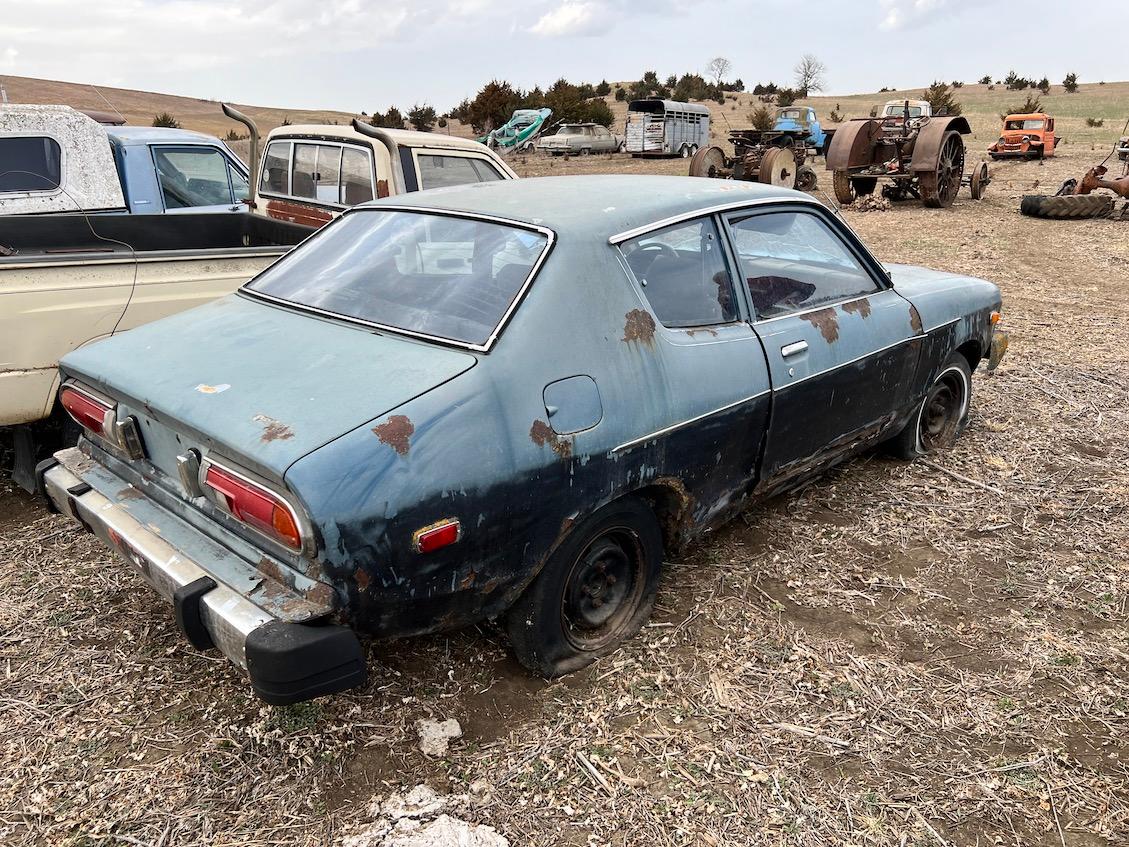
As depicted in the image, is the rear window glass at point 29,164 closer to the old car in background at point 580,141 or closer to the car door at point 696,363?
the car door at point 696,363

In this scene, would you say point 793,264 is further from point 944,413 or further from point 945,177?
point 945,177

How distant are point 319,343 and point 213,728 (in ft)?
4.11

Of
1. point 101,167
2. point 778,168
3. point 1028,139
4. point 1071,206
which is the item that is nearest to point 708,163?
point 778,168

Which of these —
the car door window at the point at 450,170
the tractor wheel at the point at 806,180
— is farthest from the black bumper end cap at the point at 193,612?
the tractor wheel at the point at 806,180

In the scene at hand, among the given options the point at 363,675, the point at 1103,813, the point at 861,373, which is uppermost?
the point at 861,373

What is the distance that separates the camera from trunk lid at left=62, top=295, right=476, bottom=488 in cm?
212

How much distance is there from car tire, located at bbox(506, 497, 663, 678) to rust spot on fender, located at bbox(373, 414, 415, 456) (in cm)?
66

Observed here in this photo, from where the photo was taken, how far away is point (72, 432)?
141 inches

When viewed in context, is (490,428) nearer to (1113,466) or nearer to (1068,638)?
(1068,638)

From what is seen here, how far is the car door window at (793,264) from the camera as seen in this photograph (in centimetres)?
327

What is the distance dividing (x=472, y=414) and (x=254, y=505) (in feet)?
2.00

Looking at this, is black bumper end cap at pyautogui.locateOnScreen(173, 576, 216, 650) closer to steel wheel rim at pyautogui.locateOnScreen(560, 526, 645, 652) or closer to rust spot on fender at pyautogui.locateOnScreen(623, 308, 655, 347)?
steel wheel rim at pyautogui.locateOnScreen(560, 526, 645, 652)

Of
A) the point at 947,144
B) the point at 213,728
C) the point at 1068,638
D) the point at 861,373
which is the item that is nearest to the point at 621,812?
the point at 213,728

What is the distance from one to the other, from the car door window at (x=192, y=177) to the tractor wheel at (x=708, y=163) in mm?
10520
